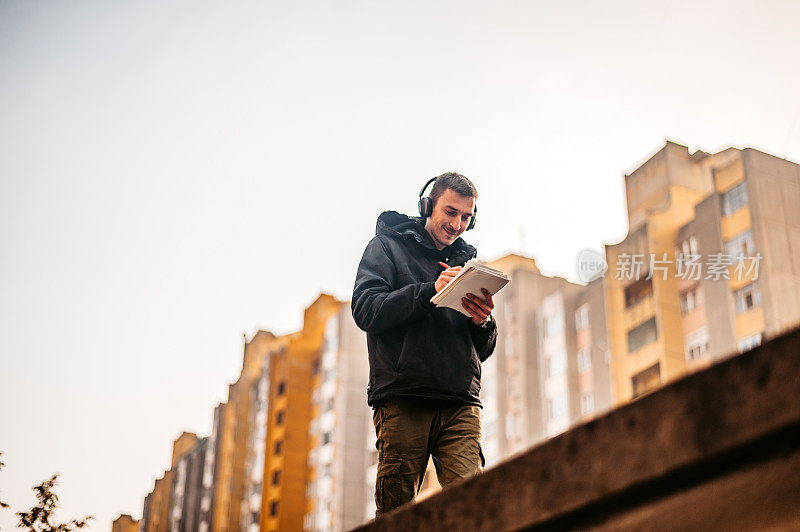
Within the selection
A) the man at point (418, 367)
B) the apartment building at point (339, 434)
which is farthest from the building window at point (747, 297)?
the man at point (418, 367)

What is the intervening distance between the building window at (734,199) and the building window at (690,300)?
3368 mm

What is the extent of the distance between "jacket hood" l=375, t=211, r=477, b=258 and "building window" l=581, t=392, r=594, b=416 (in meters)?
34.0

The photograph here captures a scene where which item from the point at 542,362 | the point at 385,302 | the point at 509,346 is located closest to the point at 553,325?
the point at 542,362

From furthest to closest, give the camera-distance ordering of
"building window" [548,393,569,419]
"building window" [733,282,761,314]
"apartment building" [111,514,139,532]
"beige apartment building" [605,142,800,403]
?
1. "apartment building" [111,514,139,532]
2. "building window" [548,393,569,419]
3. "beige apartment building" [605,142,800,403]
4. "building window" [733,282,761,314]

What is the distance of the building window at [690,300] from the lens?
107 ft

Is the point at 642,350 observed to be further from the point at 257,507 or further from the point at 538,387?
the point at 257,507

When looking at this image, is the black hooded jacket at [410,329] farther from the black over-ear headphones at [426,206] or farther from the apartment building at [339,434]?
the apartment building at [339,434]

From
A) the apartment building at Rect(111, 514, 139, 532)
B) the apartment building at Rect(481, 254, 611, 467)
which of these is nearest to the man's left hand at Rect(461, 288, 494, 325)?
the apartment building at Rect(481, 254, 611, 467)

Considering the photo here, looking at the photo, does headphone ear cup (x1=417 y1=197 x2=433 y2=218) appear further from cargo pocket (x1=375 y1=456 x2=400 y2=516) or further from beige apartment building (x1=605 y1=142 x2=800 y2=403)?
beige apartment building (x1=605 y1=142 x2=800 y2=403)

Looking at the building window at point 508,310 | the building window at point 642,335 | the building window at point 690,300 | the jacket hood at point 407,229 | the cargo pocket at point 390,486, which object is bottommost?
the cargo pocket at point 390,486

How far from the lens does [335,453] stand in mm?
47719

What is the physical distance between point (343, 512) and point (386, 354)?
44.1 meters

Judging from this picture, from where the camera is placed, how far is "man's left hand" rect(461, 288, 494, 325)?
11.0 ft

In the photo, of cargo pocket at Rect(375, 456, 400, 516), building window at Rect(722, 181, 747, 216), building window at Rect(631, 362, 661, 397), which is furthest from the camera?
building window at Rect(631, 362, 661, 397)
